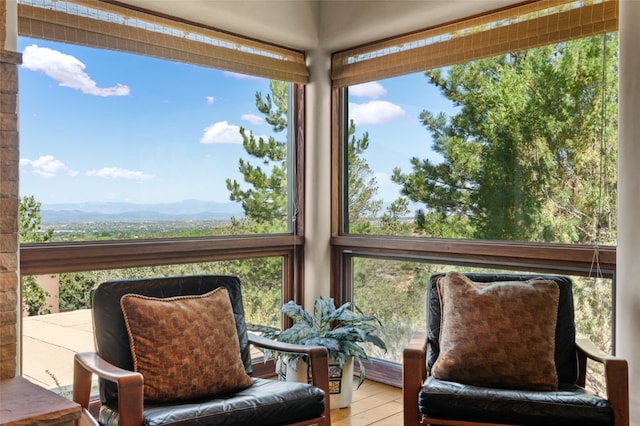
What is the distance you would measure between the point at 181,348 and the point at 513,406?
1.32m

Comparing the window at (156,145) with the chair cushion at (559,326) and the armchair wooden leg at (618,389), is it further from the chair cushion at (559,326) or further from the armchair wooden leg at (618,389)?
the armchair wooden leg at (618,389)

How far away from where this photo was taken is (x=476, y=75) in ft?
10.6

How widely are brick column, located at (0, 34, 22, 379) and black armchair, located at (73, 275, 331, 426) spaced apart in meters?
0.32

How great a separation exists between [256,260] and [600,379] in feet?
6.87

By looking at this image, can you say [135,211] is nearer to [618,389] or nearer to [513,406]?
[513,406]

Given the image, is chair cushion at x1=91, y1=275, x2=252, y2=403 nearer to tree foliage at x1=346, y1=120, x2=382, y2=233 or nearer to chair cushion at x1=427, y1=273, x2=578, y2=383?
chair cushion at x1=427, y1=273, x2=578, y2=383

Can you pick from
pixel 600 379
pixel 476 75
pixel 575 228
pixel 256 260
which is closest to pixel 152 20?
pixel 256 260

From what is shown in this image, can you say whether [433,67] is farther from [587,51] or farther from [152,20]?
[152,20]

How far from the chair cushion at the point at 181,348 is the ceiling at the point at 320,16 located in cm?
167

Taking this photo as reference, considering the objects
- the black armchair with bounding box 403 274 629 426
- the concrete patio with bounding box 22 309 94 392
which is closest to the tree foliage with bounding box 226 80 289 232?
the concrete patio with bounding box 22 309 94 392

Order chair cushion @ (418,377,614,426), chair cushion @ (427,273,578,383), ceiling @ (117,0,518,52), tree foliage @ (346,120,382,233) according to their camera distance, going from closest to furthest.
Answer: chair cushion @ (418,377,614,426), chair cushion @ (427,273,578,383), ceiling @ (117,0,518,52), tree foliage @ (346,120,382,233)

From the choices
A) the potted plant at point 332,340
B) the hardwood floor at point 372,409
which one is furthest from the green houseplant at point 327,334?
the hardwood floor at point 372,409

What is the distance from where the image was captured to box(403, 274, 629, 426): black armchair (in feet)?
6.93

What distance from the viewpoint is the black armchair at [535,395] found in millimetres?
2111
